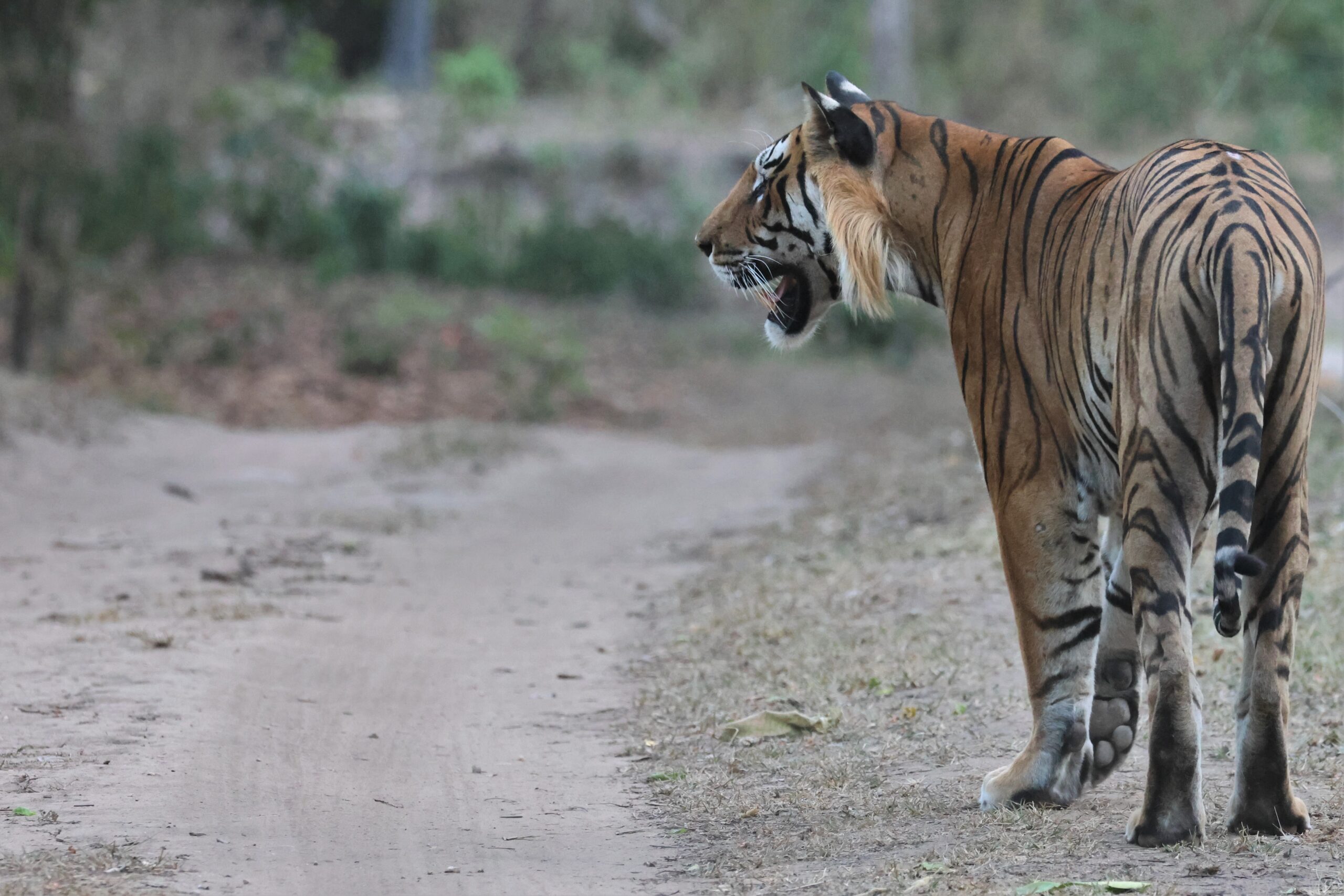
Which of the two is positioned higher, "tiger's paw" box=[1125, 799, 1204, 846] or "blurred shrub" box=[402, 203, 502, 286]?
"blurred shrub" box=[402, 203, 502, 286]

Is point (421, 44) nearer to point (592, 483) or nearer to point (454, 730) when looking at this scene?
point (592, 483)

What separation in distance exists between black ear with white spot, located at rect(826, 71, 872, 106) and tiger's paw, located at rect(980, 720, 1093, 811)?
215 centimetres

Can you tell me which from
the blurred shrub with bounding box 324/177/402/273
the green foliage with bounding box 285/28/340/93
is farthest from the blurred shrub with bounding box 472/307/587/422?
the green foliage with bounding box 285/28/340/93

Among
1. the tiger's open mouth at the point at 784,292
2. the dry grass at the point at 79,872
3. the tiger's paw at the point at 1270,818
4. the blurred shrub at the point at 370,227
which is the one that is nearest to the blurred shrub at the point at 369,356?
the blurred shrub at the point at 370,227

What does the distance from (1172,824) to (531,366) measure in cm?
1359

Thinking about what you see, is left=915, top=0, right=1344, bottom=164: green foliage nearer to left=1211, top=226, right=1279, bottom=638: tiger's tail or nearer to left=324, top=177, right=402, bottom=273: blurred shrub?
left=324, top=177, right=402, bottom=273: blurred shrub

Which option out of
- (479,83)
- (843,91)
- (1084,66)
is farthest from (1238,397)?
(1084,66)

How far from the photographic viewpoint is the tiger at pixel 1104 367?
3596 mm

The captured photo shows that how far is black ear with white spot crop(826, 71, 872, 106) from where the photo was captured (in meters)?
4.91

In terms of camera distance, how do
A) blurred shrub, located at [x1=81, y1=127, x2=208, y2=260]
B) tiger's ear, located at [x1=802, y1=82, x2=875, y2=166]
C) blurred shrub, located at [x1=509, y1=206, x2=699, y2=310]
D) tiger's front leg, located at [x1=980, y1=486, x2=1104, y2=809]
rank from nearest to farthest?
tiger's front leg, located at [x1=980, y1=486, x2=1104, y2=809], tiger's ear, located at [x1=802, y1=82, x2=875, y2=166], blurred shrub, located at [x1=81, y1=127, x2=208, y2=260], blurred shrub, located at [x1=509, y1=206, x2=699, y2=310]

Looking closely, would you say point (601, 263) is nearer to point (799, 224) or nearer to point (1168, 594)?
point (799, 224)

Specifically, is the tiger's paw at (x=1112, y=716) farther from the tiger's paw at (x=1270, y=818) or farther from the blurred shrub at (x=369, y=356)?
the blurred shrub at (x=369, y=356)

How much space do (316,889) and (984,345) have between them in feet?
7.73

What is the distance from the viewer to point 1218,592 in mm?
3295
